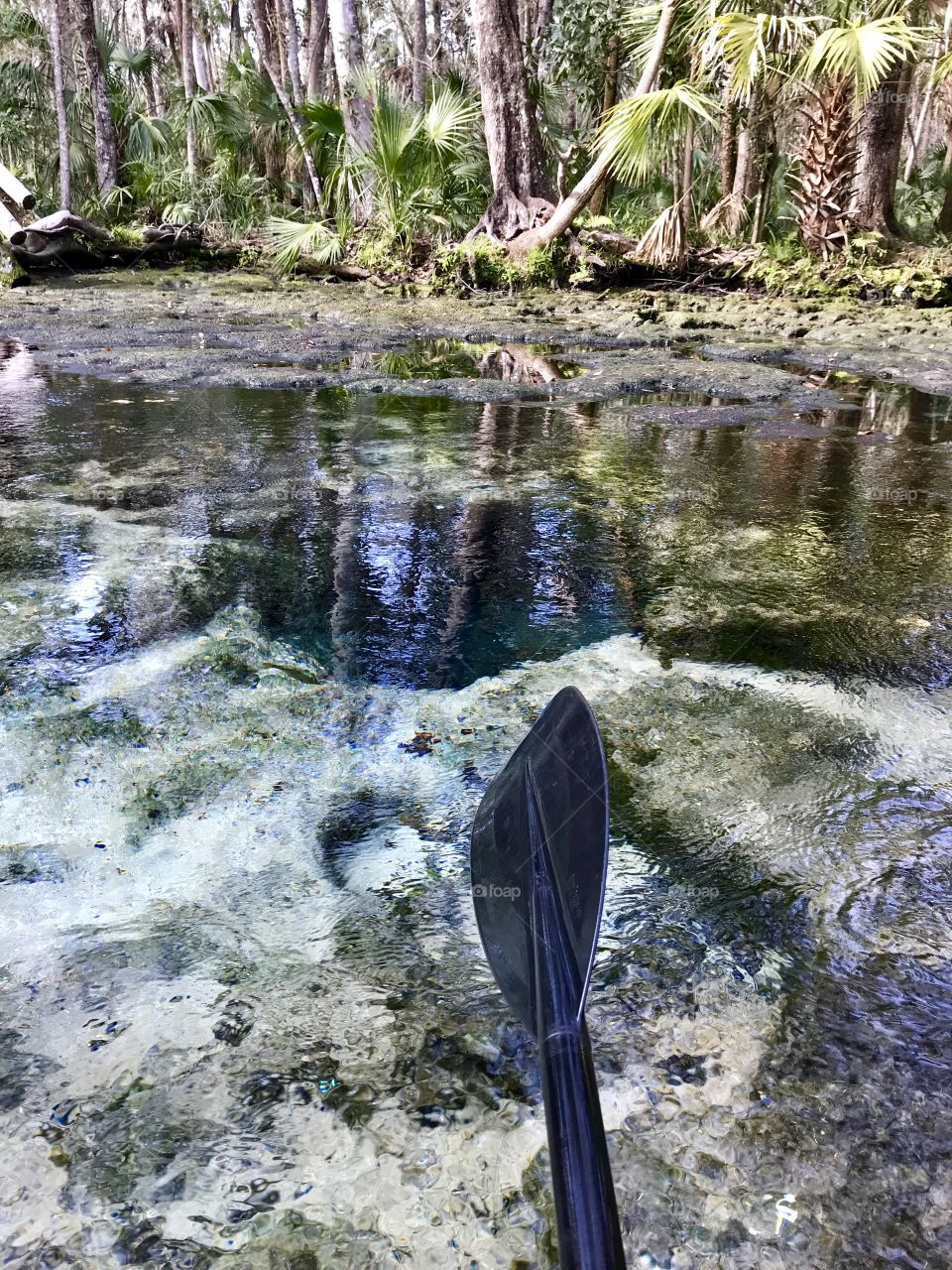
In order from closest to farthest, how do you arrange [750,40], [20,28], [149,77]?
[750,40] < [20,28] < [149,77]

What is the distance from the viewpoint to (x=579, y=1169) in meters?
0.77

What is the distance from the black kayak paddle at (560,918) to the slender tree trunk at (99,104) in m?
15.9

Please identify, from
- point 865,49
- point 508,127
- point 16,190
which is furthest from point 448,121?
point 16,190

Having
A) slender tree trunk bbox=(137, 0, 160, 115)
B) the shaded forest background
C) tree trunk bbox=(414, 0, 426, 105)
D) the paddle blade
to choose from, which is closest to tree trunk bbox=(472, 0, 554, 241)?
the shaded forest background

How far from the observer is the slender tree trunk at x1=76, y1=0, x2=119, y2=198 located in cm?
1352

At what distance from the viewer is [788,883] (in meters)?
1.66

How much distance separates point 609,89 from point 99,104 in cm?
757

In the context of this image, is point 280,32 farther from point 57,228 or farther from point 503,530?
point 503,530

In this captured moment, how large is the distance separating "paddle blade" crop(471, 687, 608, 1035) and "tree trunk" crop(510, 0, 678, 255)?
9311 millimetres

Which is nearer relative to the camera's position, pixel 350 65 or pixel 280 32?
pixel 350 65

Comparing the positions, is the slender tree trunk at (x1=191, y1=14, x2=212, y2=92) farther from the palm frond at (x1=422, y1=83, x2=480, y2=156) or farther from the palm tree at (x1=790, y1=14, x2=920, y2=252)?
the palm tree at (x1=790, y1=14, x2=920, y2=252)

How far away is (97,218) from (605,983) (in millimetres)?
15924

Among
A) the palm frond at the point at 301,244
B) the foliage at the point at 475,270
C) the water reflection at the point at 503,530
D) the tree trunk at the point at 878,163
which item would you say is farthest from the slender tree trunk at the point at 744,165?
the water reflection at the point at 503,530

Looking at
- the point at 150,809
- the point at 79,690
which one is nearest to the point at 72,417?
the point at 79,690
